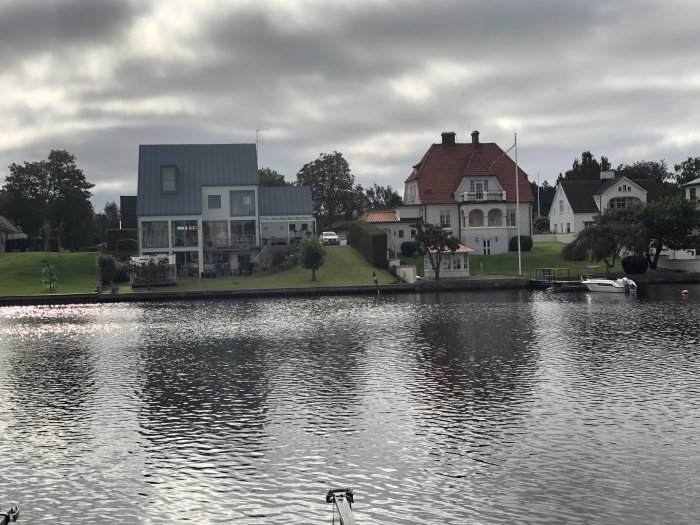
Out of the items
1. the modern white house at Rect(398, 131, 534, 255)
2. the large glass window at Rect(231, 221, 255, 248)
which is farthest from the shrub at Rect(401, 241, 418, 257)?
the large glass window at Rect(231, 221, 255, 248)

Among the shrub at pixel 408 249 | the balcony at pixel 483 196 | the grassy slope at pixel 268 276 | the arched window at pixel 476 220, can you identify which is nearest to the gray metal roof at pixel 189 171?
the grassy slope at pixel 268 276

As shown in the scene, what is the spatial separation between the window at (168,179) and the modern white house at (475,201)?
3004 cm

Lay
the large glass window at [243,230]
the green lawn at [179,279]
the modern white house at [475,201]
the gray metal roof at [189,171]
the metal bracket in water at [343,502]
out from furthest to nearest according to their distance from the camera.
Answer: the modern white house at [475,201], the large glass window at [243,230], the gray metal roof at [189,171], the green lawn at [179,279], the metal bracket in water at [343,502]

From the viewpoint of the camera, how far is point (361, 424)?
27391mm

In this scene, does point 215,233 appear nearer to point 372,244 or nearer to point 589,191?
point 372,244

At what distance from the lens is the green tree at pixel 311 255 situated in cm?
8550

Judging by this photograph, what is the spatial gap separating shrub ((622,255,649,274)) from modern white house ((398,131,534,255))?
17.8 m

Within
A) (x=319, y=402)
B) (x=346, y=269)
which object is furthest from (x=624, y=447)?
(x=346, y=269)

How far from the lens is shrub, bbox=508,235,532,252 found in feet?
341

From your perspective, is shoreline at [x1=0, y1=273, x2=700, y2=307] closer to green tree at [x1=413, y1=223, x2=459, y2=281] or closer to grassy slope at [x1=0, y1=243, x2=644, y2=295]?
grassy slope at [x1=0, y1=243, x2=644, y2=295]

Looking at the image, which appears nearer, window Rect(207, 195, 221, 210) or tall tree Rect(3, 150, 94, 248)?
window Rect(207, 195, 221, 210)

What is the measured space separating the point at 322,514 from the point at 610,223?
3019 inches

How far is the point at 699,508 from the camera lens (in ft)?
62.0

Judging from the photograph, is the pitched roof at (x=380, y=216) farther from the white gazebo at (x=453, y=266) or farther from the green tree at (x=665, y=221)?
the green tree at (x=665, y=221)
